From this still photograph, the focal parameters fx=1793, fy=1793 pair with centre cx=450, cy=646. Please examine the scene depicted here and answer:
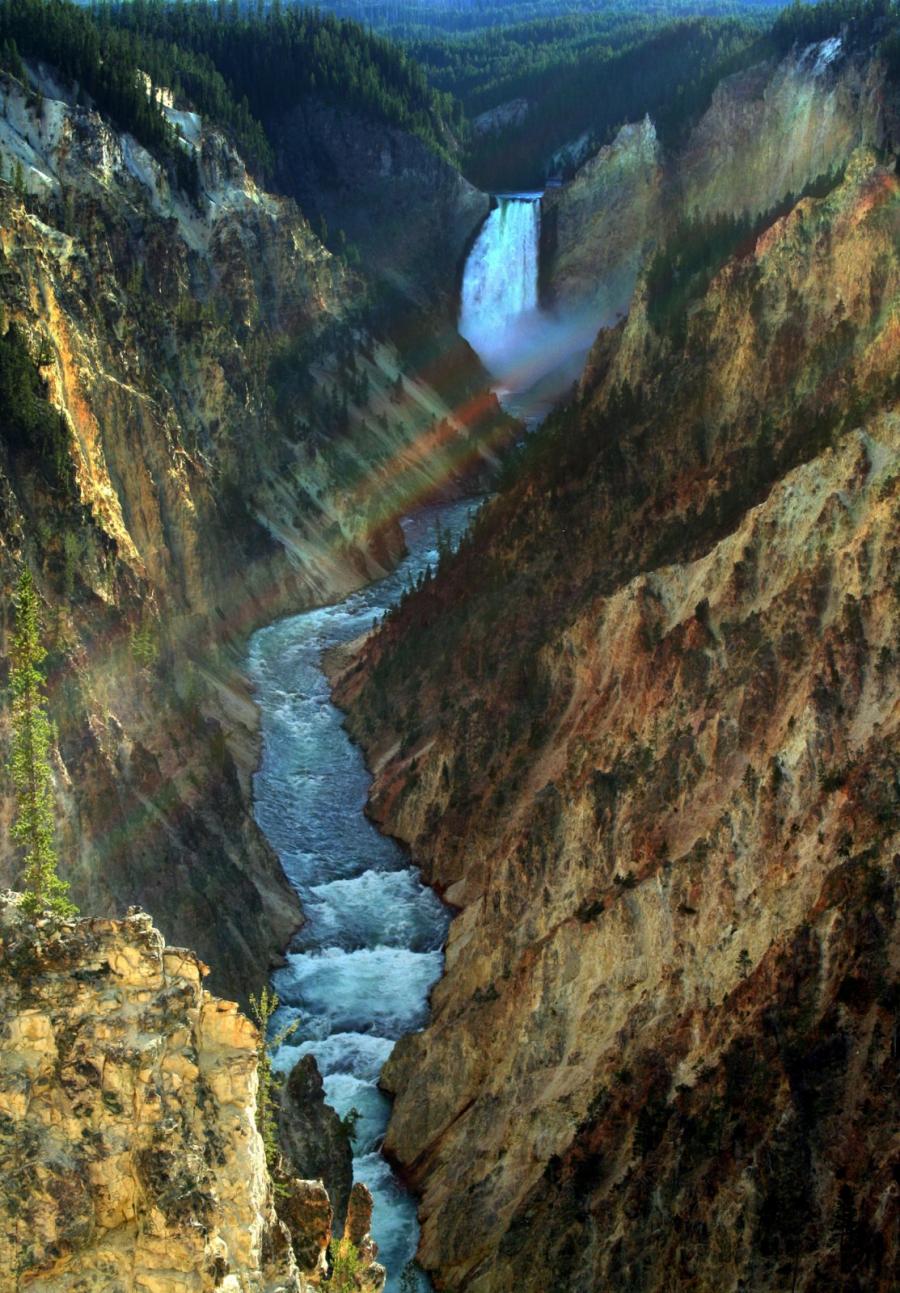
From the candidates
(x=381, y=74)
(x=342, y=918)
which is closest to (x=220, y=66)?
(x=381, y=74)

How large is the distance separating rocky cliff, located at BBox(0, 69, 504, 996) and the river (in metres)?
1.47

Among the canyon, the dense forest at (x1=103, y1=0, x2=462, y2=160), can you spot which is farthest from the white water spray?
the canyon

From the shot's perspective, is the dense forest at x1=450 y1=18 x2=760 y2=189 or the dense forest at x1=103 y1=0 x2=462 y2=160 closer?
the dense forest at x1=103 y1=0 x2=462 y2=160

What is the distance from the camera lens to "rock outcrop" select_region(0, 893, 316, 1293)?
2245 centimetres

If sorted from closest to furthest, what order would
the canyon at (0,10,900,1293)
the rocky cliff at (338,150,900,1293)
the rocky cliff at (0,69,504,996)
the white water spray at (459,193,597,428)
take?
the canyon at (0,10,900,1293) → the rocky cliff at (338,150,900,1293) → the rocky cliff at (0,69,504,996) → the white water spray at (459,193,597,428)

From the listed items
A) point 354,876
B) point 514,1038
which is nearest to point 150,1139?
point 514,1038

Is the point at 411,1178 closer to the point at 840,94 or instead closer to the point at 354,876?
the point at 354,876

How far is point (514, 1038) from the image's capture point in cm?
4288

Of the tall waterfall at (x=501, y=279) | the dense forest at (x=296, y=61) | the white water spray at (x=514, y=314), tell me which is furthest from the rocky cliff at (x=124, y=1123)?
the tall waterfall at (x=501, y=279)

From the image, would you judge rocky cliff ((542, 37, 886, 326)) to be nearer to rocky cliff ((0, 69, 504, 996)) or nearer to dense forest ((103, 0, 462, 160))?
dense forest ((103, 0, 462, 160))

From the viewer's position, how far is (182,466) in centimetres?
7675

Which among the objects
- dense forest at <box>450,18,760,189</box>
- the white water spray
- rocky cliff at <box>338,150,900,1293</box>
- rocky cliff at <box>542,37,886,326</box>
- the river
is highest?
dense forest at <box>450,18,760,189</box>

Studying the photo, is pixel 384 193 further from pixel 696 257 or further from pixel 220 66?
pixel 696 257

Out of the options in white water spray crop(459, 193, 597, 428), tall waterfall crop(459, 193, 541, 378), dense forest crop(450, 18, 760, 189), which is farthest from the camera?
dense forest crop(450, 18, 760, 189)
